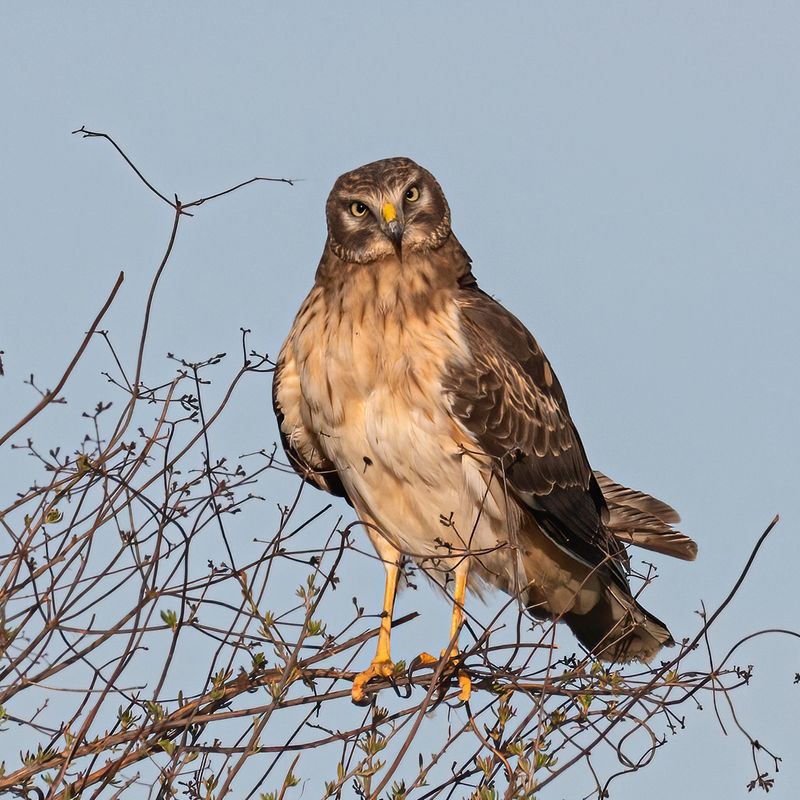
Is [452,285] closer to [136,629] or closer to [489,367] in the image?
[489,367]

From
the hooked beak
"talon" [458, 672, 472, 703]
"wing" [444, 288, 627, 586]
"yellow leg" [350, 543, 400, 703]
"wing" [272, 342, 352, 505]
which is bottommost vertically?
"talon" [458, 672, 472, 703]

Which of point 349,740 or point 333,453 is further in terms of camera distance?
point 333,453

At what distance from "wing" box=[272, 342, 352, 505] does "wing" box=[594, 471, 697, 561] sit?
1.53 metres

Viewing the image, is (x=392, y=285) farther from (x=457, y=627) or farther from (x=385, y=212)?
(x=457, y=627)

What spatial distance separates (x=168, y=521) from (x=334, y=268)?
7.73ft

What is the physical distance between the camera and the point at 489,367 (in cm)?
573

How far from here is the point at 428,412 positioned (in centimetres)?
558

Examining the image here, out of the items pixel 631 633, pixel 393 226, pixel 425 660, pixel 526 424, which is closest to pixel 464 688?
pixel 425 660

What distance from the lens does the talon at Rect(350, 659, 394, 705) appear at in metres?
5.24

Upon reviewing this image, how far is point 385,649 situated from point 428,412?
1.02 meters

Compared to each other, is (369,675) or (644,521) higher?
(644,521)

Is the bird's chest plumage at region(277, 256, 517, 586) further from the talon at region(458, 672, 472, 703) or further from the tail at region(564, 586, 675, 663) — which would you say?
the tail at region(564, 586, 675, 663)

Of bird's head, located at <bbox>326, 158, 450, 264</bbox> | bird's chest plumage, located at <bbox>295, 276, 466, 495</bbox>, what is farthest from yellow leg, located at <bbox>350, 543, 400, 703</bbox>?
bird's head, located at <bbox>326, 158, 450, 264</bbox>

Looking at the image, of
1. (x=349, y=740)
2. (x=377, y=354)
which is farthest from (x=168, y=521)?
(x=377, y=354)
